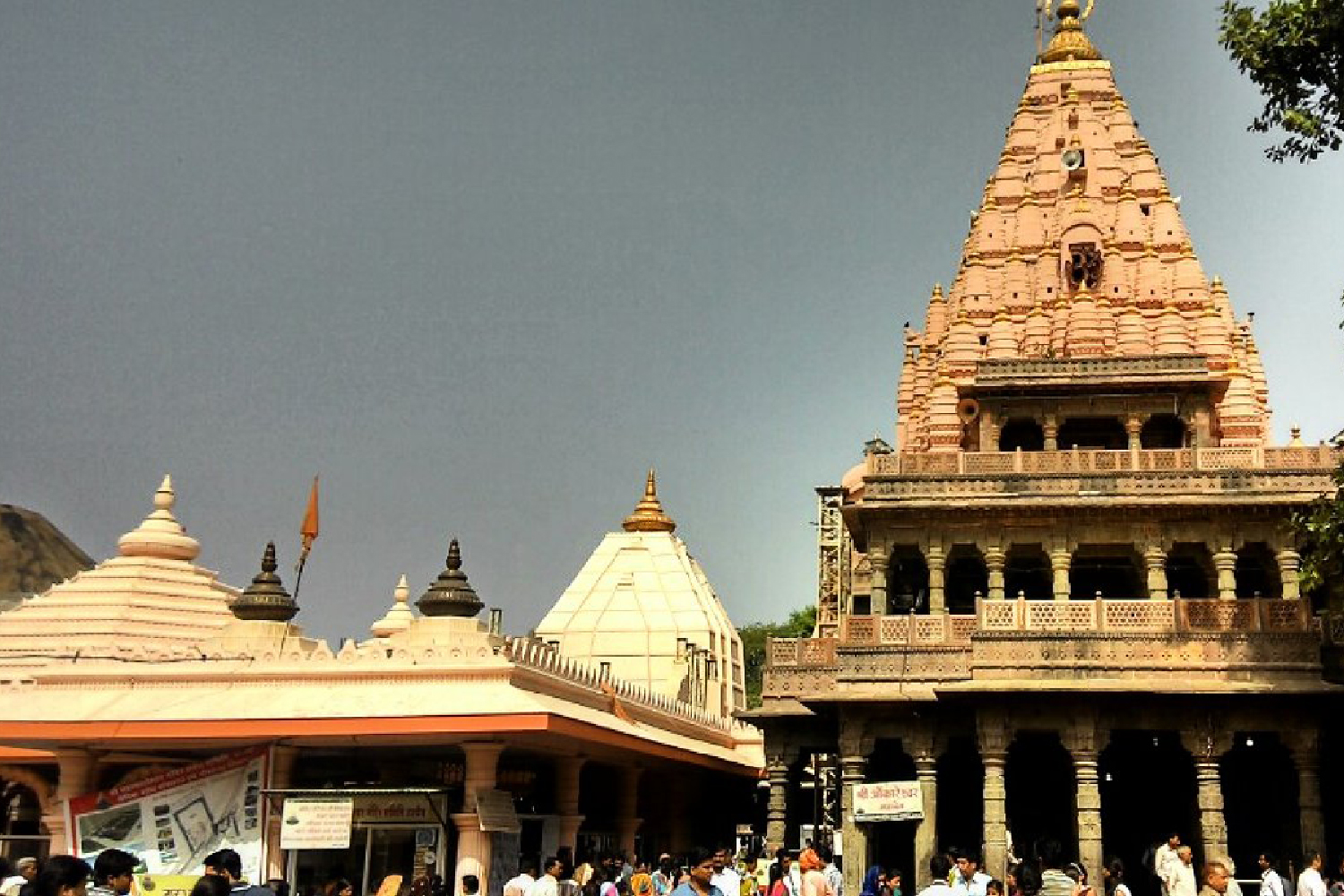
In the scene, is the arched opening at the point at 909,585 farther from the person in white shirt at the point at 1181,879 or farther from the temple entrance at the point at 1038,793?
the person in white shirt at the point at 1181,879

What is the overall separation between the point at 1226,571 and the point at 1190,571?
13.9 feet

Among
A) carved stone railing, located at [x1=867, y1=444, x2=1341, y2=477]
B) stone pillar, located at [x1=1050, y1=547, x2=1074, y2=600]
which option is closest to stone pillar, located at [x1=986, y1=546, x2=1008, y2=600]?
stone pillar, located at [x1=1050, y1=547, x2=1074, y2=600]

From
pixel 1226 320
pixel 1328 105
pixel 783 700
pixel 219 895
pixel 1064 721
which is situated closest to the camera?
pixel 219 895

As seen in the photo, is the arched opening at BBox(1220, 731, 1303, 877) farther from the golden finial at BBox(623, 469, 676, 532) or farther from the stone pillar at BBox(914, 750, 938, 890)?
the golden finial at BBox(623, 469, 676, 532)

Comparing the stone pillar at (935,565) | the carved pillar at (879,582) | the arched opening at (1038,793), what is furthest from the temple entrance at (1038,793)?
the carved pillar at (879,582)

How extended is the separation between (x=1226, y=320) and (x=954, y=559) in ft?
46.5

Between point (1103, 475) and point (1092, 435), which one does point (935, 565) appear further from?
point (1092, 435)

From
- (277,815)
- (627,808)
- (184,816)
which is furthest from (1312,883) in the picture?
(627,808)

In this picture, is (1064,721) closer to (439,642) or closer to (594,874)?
(594,874)

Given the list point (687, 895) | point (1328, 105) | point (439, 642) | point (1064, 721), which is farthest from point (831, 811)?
A: point (687, 895)

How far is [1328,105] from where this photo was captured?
21984 millimetres

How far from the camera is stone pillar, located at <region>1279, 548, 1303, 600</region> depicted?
30109 mm

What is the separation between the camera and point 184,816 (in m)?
21.7

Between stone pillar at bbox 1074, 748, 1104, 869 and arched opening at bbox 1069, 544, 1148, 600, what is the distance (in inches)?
329
